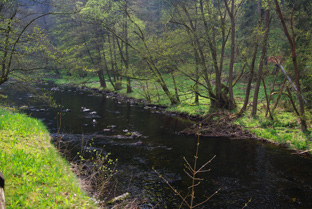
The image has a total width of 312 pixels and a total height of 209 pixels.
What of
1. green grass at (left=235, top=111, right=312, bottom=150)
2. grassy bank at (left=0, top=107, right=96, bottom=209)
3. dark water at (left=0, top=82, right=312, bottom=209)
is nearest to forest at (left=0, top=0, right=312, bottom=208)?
green grass at (left=235, top=111, right=312, bottom=150)

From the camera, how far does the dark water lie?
677 cm

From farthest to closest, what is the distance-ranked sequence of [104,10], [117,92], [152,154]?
[117,92] < [104,10] < [152,154]

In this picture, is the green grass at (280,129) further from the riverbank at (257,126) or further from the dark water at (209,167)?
the dark water at (209,167)

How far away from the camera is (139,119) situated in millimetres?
16922

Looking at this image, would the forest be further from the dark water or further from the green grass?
the dark water

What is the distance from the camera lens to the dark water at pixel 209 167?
22.2ft

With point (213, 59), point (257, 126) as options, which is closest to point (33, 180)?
point (257, 126)

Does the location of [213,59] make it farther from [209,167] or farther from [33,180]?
[33,180]

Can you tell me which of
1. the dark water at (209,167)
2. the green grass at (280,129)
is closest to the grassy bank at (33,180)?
the dark water at (209,167)

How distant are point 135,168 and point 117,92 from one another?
894 inches

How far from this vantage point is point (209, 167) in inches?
354

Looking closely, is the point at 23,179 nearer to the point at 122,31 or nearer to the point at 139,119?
the point at 139,119

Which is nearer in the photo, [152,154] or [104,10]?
[152,154]

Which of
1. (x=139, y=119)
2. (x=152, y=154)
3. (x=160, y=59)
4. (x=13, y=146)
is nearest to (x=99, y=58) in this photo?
(x=160, y=59)
